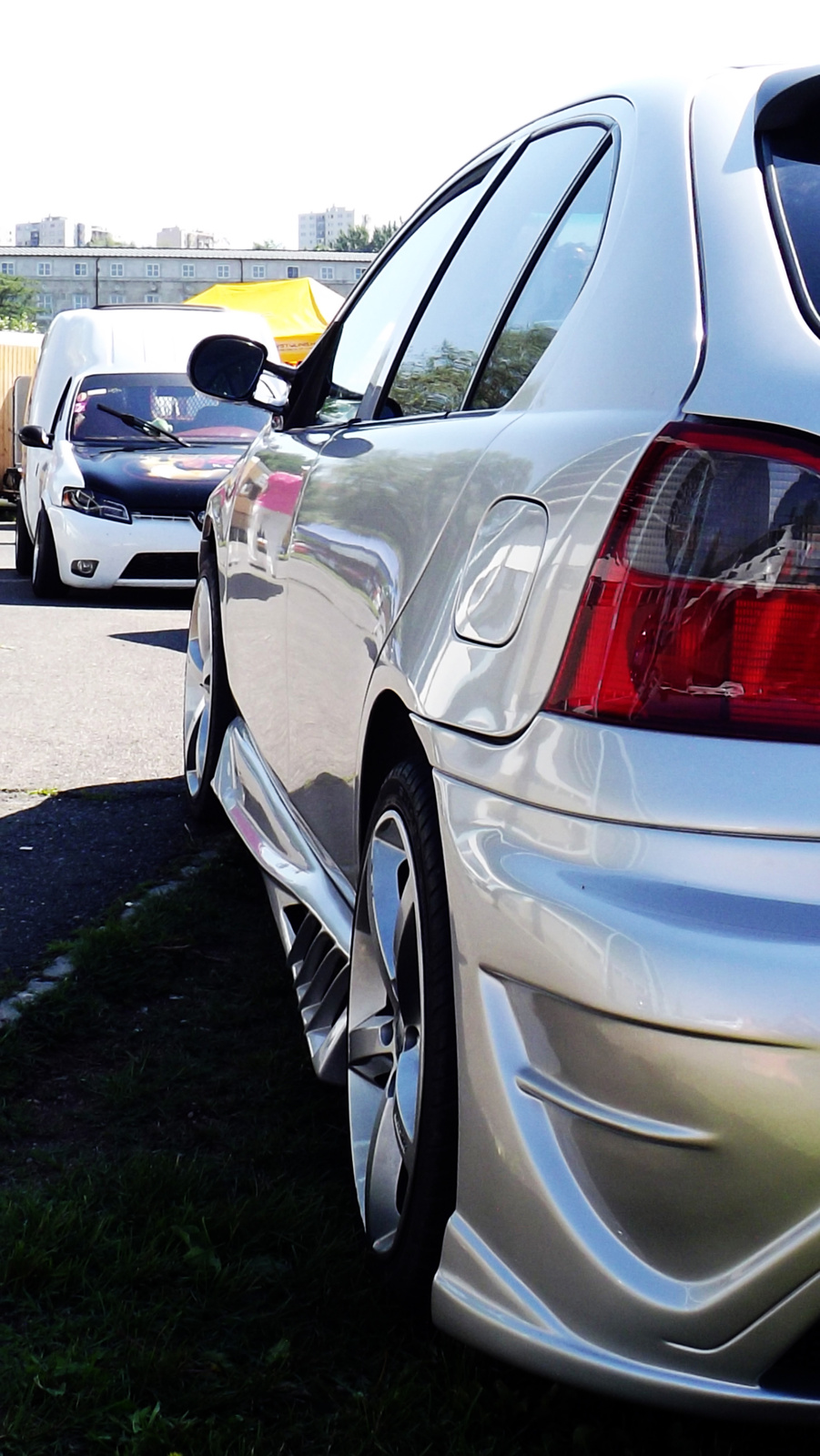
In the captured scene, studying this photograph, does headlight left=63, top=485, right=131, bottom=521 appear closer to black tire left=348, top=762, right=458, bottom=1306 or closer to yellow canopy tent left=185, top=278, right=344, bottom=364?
black tire left=348, top=762, right=458, bottom=1306

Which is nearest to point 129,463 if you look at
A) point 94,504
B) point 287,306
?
point 94,504

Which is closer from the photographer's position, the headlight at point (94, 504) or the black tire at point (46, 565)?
the headlight at point (94, 504)

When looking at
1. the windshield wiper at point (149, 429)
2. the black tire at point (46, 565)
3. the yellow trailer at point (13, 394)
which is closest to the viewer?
the black tire at point (46, 565)

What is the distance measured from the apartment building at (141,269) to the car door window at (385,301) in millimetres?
118190

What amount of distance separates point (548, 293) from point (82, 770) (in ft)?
12.7

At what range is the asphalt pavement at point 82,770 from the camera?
4281mm

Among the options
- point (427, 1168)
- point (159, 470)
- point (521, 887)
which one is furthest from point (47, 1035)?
point (159, 470)

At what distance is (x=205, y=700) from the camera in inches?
184

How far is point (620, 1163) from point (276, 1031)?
1.82m

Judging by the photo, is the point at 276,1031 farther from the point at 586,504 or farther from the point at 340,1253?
the point at 586,504

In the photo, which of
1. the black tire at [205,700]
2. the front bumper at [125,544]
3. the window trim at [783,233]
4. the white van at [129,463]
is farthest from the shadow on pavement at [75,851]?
the front bumper at [125,544]

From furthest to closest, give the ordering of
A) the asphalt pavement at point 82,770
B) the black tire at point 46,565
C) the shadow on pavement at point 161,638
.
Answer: the black tire at point 46,565, the shadow on pavement at point 161,638, the asphalt pavement at point 82,770

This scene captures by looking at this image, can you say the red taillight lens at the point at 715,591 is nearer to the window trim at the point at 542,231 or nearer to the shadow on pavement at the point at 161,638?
the window trim at the point at 542,231

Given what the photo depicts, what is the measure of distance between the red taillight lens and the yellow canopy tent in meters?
19.4
